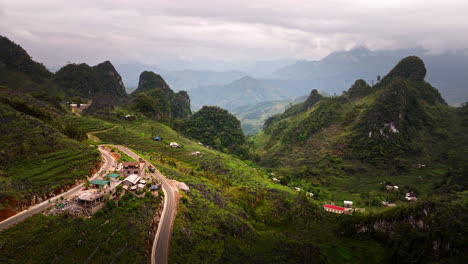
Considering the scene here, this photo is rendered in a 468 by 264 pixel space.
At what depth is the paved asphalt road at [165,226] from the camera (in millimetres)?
26333

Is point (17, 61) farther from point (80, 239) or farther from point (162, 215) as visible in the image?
point (80, 239)

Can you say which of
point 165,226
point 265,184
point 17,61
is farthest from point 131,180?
point 17,61

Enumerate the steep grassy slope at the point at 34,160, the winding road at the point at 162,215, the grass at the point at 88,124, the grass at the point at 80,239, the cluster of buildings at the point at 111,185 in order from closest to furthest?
the grass at the point at 80,239 → the winding road at the point at 162,215 → the cluster of buildings at the point at 111,185 → the steep grassy slope at the point at 34,160 → the grass at the point at 88,124

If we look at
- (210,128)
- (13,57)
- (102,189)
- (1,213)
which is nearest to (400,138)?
(210,128)

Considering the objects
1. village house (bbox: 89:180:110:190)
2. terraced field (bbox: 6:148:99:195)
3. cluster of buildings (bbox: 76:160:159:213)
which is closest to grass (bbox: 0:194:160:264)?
cluster of buildings (bbox: 76:160:159:213)

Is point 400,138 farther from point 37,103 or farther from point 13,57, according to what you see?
point 13,57

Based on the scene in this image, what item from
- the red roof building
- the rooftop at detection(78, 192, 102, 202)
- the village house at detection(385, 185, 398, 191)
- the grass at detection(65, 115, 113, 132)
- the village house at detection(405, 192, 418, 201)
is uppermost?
the grass at detection(65, 115, 113, 132)

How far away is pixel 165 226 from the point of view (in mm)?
30141

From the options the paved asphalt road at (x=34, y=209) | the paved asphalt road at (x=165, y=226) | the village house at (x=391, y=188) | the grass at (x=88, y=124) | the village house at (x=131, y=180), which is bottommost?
the village house at (x=391, y=188)

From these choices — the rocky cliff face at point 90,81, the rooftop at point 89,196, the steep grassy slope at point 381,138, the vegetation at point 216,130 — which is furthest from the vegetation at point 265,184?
the rocky cliff face at point 90,81

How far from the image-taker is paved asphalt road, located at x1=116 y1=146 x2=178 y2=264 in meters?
26.3

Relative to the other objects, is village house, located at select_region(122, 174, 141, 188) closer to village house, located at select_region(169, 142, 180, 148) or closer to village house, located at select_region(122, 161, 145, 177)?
village house, located at select_region(122, 161, 145, 177)

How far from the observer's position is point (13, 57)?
106 m

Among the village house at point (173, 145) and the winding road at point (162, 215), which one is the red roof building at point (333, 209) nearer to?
the winding road at point (162, 215)
